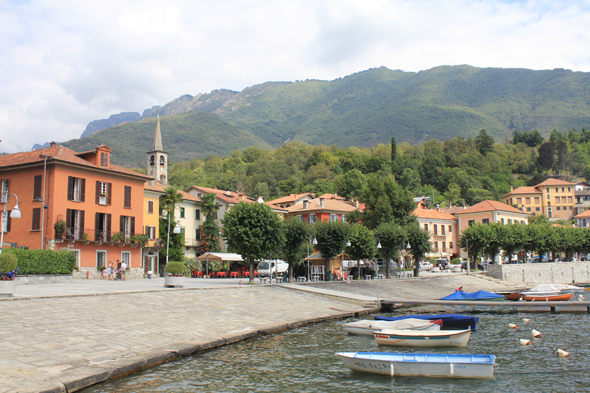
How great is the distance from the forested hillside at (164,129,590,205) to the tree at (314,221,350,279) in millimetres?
58344

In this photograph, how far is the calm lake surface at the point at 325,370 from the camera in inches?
556

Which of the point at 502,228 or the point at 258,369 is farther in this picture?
the point at 502,228

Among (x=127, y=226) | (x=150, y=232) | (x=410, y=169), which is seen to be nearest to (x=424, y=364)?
(x=127, y=226)

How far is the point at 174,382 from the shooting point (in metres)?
14.1

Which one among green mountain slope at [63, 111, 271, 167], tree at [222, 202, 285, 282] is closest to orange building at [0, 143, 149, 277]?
tree at [222, 202, 285, 282]

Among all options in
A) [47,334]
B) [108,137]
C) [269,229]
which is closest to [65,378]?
[47,334]

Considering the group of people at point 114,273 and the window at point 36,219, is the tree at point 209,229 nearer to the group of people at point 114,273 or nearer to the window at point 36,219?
the group of people at point 114,273

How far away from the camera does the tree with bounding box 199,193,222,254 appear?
6312cm

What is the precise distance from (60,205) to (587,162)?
16752 cm

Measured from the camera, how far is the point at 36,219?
4106cm

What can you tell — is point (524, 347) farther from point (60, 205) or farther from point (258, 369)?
point (60, 205)

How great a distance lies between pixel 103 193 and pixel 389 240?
29370 millimetres

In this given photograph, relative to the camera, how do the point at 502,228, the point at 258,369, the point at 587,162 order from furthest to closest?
the point at 587,162 → the point at 502,228 → the point at 258,369

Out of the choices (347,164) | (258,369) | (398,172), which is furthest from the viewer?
(347,164)
